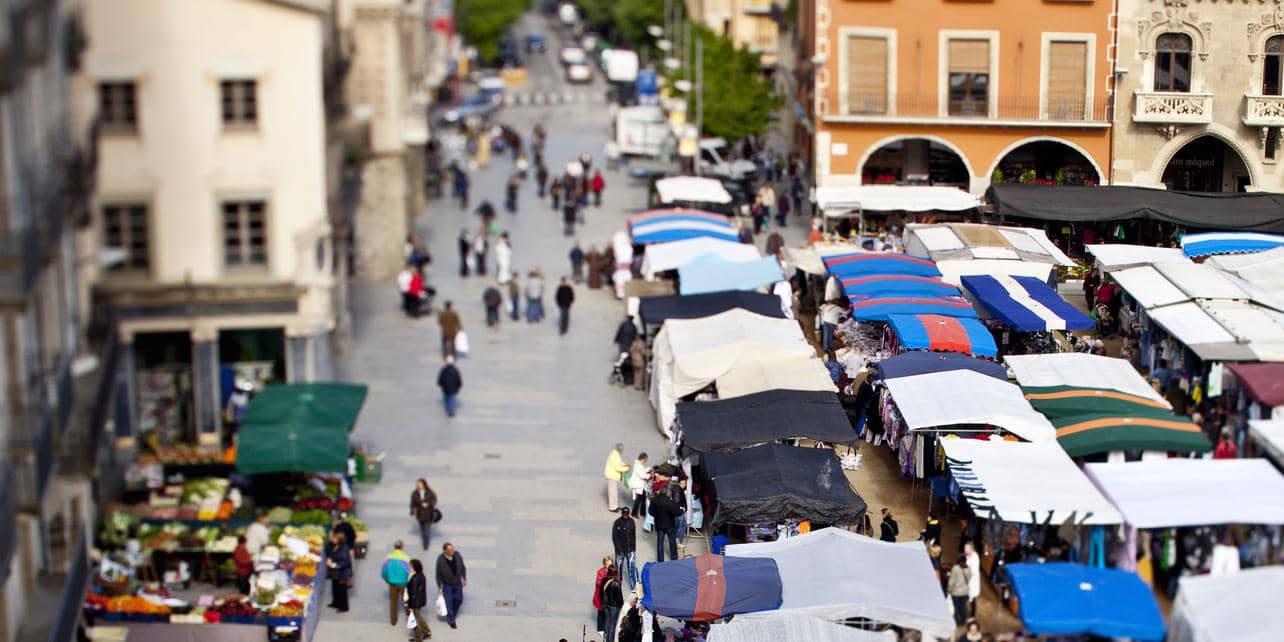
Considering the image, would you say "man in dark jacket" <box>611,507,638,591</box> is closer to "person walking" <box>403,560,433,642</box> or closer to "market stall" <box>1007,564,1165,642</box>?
"person walking" <box>403,560,433,642</box>

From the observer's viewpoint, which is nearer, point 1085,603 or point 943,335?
point 1085,603

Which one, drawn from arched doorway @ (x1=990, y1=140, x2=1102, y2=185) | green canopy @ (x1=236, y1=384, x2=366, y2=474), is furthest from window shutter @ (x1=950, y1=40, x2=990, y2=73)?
green canopy @ (x1=236, y1=384, x2=366, y2=474)

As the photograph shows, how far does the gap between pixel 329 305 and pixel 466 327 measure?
11556 millimetres

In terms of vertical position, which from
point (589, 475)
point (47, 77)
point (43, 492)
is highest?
point (47, 77)

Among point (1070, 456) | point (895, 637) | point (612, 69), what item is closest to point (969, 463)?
point (1070, 456)

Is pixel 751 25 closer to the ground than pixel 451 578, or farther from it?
farther from it

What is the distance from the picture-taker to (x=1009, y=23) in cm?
5825

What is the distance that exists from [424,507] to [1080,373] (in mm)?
12474

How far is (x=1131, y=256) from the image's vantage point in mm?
43531

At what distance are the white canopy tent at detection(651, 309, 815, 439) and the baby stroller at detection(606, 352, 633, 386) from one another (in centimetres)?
248

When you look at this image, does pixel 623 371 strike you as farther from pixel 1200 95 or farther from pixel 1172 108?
pixel 1200 95

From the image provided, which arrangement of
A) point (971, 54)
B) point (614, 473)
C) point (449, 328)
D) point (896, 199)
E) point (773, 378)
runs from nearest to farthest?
point (614, 473) < point (773, 378) < point (449, 328) < point (896, 199) < point (971, 54)

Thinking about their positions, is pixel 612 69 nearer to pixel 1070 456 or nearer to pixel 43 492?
pixel 1070 456

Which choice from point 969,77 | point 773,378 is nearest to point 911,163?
point 969,77
